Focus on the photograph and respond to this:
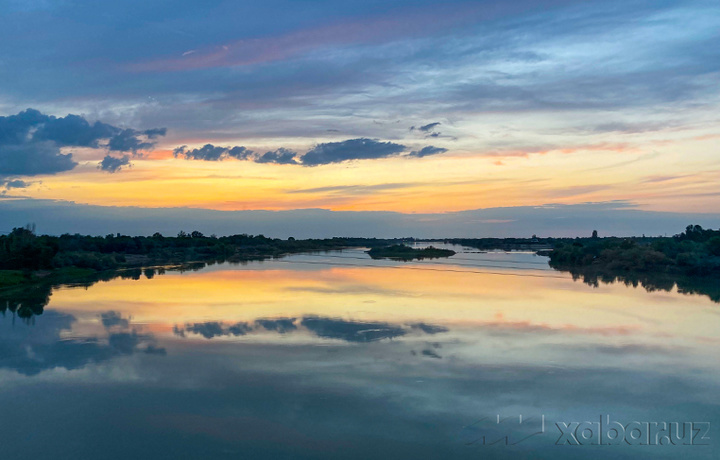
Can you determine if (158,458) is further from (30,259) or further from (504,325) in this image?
(30,259)

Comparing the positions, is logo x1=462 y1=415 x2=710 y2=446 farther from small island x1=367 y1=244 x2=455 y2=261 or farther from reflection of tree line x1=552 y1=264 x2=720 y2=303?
small island x1=367 y1=244 x2=455 y2=261

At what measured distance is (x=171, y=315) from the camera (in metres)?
18.6

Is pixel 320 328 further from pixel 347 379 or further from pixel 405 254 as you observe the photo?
pixel 405 254

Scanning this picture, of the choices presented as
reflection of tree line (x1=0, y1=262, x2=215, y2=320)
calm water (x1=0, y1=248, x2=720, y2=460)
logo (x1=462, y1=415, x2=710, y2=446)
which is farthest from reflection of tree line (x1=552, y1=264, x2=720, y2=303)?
reflection of tree line (x1=0, y1=262, x2=215, y2=320)

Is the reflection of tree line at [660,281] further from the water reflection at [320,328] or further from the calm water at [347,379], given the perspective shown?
the water reflection at [320,328]

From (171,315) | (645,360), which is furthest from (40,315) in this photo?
(645,360)

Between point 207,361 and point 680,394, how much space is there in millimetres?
9471

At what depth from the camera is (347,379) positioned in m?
10.5

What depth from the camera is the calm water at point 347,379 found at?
25.4 feet

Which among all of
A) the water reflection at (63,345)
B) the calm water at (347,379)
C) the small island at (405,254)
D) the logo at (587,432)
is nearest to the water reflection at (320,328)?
the calm water at (347,379)

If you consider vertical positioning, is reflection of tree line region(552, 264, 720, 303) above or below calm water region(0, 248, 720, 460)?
above

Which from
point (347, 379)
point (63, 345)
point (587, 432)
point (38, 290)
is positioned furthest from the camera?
point (38, 290)

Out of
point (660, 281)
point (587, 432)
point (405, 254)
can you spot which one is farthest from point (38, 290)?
point (405, 254)

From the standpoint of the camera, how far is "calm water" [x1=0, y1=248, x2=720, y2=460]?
7.74 meters
